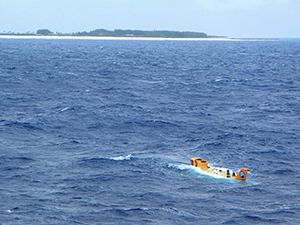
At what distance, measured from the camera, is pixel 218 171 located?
45438 mm

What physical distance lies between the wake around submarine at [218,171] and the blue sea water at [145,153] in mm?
803

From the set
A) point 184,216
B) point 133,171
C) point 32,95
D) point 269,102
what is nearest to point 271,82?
point 269,102

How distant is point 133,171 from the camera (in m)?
46.4

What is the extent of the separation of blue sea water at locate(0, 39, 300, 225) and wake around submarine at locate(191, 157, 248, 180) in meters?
0.80

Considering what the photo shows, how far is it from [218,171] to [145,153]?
10.1 meters

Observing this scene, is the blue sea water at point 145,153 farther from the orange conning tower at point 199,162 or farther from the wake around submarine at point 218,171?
the orange conning tower at point 199,162

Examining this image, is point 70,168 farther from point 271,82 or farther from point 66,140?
point 271,82

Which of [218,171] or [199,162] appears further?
[199,162]

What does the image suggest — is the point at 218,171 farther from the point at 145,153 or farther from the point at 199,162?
the point at 145,153

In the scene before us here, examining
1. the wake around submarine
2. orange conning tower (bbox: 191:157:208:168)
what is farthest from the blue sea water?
orange conning tower (bbox: 191:157:208:168)

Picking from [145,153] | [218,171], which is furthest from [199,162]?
[145,153]

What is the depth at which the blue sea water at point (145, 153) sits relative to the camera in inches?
1455

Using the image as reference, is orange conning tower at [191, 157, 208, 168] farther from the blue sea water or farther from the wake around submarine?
the blue sea water

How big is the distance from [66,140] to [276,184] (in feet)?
85.7
